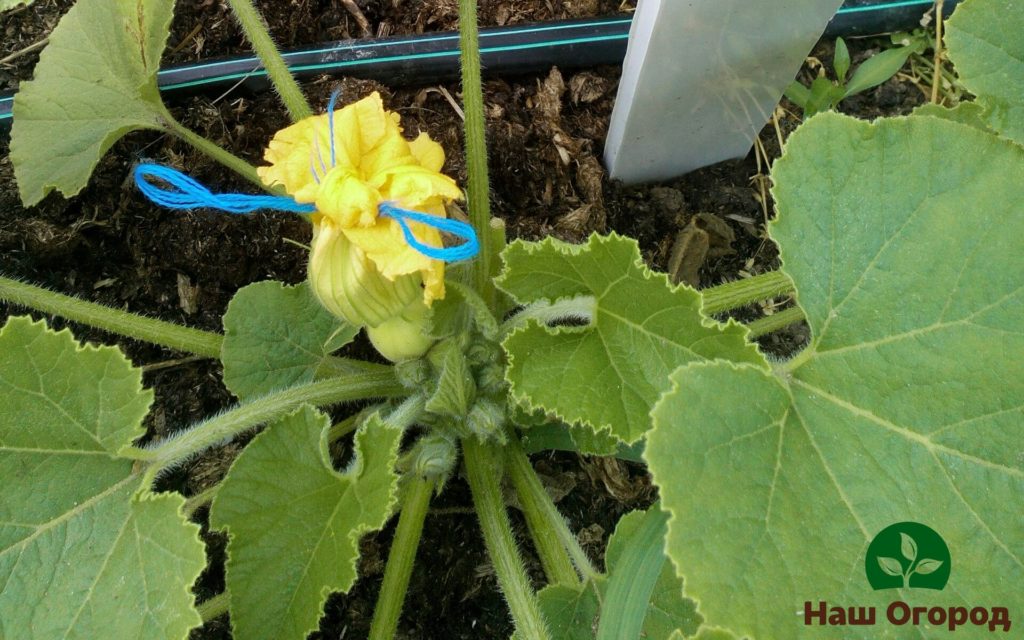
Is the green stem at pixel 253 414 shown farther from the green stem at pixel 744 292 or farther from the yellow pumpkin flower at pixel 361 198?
the green stem at pixel 744 292

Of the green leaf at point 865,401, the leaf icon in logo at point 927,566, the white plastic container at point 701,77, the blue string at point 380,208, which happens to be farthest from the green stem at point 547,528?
the white plastic container at point 701,77

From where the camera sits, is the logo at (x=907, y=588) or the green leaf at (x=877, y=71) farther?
the green leaf at (x=877, y=71)

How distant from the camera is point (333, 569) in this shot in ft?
4.12

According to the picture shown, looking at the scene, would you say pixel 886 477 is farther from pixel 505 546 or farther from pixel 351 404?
pixel 351 404

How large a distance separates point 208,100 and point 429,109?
578 mm

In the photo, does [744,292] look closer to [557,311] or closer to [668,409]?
[557,311]

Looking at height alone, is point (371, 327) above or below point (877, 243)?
below

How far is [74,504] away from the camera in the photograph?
1.26 meters

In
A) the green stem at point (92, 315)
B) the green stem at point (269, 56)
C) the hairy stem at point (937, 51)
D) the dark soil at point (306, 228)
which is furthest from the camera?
the hairy stem at point (937, 51)

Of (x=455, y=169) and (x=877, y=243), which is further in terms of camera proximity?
(x=455, y=169)

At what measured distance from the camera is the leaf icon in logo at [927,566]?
112 cm

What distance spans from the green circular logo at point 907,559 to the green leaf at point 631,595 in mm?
300

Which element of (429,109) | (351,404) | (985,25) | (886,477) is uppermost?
(985,25)

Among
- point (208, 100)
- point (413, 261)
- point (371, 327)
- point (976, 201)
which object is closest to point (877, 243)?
point (976, 201)
